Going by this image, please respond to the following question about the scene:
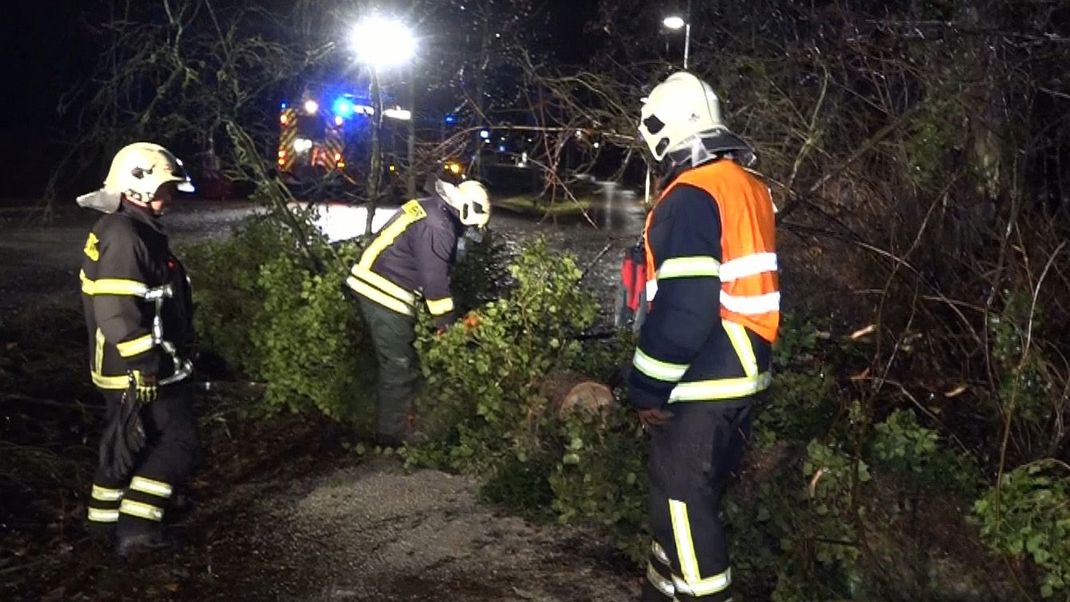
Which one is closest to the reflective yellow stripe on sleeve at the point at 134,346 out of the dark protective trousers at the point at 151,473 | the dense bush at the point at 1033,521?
the dark protective trousers at the point at 151,473

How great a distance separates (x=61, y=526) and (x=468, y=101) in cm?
381

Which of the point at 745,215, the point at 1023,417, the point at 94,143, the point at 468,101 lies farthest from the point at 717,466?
the point at 94,143

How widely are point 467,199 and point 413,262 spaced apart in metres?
0.47

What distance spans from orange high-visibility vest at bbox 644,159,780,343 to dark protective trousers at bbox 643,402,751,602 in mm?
316

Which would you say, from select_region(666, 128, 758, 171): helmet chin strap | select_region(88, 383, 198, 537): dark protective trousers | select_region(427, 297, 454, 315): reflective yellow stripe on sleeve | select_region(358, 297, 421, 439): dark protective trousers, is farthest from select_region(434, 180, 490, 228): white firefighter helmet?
select_region(666, 128, 758, 171): helmet chin strap

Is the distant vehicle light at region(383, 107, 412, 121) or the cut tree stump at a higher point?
the distant vehicle light at region(383, 107, 412, 121)

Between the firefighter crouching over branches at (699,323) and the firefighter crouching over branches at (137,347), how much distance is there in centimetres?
213

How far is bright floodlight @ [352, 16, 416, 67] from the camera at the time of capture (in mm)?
8172

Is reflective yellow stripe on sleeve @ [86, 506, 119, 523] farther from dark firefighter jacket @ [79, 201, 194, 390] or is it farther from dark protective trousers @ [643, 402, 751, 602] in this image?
dark protective trousers @ [643, 402, 751, 602]

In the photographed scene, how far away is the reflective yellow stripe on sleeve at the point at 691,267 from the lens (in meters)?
3.16

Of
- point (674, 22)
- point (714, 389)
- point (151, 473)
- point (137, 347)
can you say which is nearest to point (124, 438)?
point (151, 473)

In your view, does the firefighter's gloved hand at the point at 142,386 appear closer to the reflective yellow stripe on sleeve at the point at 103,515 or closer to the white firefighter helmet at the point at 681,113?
the reflective yellow stripe on sleeve at the point at 103,515

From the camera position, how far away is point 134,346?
4102 millimetres

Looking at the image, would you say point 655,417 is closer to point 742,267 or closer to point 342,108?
point 742,267
